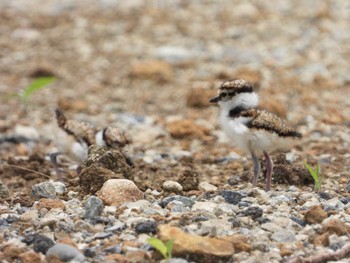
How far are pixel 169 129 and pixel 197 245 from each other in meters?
4.10

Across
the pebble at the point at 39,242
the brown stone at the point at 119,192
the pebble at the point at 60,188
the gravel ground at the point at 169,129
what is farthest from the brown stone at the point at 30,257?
the pebble at the point at 60,188

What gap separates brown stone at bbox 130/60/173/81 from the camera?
412 inches

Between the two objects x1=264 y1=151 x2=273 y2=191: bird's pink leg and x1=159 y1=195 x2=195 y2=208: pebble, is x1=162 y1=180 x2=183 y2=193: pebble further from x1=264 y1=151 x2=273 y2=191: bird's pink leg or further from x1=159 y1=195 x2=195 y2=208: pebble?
x1=264 y1=151 x2=273 y2=191: bird's pink leg

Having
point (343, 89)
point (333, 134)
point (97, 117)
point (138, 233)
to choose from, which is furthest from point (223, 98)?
point (343, 89)

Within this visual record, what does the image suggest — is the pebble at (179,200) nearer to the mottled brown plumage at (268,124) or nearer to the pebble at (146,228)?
the pebble at (146,228)

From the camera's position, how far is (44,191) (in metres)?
5.75

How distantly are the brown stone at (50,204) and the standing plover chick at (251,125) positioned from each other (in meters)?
1.47

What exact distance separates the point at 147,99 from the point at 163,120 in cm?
84

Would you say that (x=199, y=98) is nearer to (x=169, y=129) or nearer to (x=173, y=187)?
(x=169, y=129)

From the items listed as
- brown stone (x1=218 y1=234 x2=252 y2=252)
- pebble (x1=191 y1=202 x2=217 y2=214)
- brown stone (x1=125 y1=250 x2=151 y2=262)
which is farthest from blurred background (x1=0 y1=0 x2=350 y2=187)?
brown stone (x1=125 y1=250 x2=151 y2=262)

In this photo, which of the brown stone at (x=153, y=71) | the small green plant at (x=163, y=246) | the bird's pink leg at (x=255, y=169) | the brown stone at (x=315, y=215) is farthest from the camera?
the brown stone at (x=153, y=71)

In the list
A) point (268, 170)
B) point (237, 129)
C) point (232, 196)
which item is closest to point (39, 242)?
point (232, 196)

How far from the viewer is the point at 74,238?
484cm

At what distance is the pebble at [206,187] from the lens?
6.09 meters
